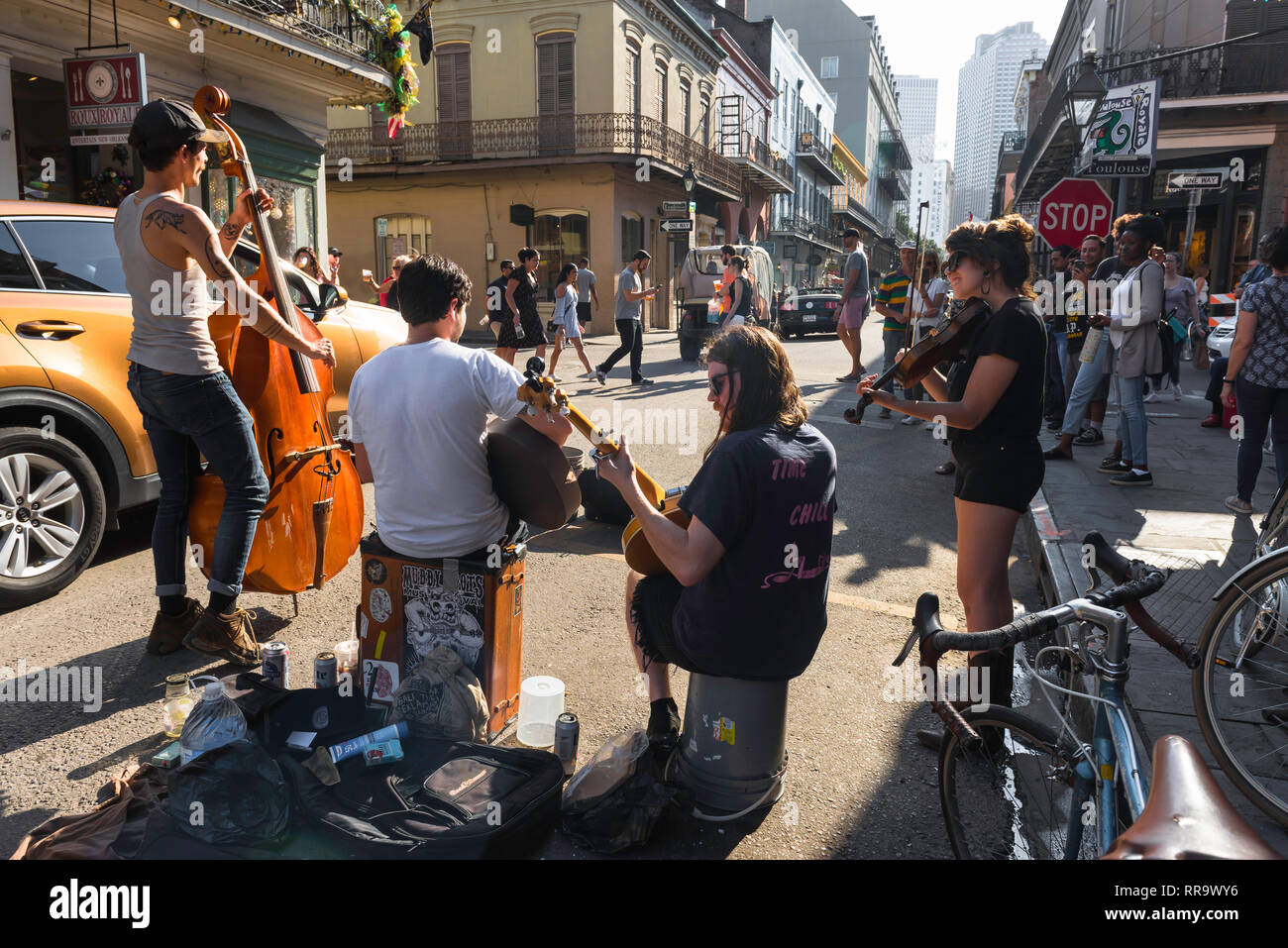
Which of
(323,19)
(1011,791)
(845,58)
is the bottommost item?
→ (1011,791)

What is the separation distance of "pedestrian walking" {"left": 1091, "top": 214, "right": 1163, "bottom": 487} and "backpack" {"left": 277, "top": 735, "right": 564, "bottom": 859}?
19.4ft

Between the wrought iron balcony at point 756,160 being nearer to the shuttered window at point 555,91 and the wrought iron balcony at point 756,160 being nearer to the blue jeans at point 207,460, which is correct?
the shuttered window at point 555,91

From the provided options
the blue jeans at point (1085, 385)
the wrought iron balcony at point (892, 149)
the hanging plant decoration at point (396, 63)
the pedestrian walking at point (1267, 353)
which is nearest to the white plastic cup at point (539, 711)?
the pedestrian walking at point (1267, 353)

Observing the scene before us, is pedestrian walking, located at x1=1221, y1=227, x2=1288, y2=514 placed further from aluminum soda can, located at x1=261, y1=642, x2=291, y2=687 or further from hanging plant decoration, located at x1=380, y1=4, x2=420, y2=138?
hanging plant decoration, located at x1=380, y1=4, x2=420, y2=138

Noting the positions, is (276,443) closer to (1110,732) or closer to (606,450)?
(606,450)

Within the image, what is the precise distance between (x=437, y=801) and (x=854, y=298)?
11.3m

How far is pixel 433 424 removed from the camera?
307 cm

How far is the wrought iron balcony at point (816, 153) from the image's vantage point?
49156mm

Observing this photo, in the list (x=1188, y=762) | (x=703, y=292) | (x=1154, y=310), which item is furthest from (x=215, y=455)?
(x=703, y=292)

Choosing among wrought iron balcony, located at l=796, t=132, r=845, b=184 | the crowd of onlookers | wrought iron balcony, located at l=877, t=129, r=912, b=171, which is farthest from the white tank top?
wrought iron balcony, located at l=877, t=129, r=912, b=171

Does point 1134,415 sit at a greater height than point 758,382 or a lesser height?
lesser

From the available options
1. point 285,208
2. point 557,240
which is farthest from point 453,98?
point 285,208

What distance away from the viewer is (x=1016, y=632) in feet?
6.22

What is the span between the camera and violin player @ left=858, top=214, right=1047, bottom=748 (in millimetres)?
3127
